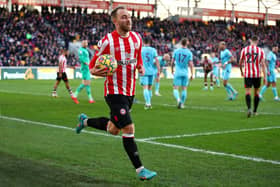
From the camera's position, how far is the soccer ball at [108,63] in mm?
5547

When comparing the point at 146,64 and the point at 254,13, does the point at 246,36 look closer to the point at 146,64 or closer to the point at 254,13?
the point at 254,13

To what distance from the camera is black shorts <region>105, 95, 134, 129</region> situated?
5.56 meters

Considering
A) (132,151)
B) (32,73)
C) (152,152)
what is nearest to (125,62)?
(132,151)

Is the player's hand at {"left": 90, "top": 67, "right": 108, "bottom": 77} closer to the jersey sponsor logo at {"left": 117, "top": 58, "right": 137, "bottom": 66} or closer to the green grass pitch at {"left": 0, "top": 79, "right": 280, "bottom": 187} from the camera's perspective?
the jersey sponsor logo at {"left": 117, "top": 58, "right": 137, "bottom": 66}

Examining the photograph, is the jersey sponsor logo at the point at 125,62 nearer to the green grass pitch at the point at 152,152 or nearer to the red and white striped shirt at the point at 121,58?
the red and white striped shirt at the point at 121,58

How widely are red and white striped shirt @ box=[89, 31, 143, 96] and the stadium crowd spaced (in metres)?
30.9

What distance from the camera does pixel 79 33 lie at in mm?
45469

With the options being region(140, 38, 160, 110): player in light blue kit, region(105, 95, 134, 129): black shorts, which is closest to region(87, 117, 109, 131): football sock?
region(105, 95, 134, 129): black shorts

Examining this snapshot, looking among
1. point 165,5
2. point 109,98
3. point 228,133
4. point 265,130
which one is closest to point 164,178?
point 109,98

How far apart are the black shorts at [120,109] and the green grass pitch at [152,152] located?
26.0 inches

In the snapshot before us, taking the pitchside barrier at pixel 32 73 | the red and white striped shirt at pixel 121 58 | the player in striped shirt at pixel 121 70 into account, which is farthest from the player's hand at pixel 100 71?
the pitchside barrier at pixel 32 73

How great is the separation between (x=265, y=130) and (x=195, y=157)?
11.5ft

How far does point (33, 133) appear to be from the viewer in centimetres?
907

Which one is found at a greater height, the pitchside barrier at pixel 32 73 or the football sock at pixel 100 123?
the football sock at pixel 100 123
